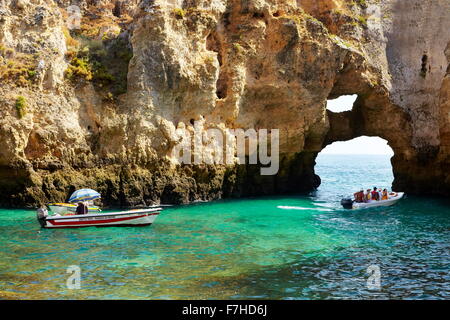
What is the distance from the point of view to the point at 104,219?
76.8 feet

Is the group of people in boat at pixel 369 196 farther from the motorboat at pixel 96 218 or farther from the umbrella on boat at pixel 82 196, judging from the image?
the umbrella on boat at pixel 82 196

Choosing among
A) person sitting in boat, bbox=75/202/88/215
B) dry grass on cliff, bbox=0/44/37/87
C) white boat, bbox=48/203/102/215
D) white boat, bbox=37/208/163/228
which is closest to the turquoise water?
white boat, bbox=37/208/163/228

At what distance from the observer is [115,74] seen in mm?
31422

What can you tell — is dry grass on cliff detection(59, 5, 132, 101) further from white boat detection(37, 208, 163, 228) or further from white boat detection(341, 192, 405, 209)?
white boat detection(341, 192, 405, 209)

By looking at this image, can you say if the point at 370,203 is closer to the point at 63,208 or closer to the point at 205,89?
the point at 205,89

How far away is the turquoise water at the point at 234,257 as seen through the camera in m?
13.9


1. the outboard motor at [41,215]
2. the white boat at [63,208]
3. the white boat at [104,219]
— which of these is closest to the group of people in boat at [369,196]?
the white boat at [104,219]

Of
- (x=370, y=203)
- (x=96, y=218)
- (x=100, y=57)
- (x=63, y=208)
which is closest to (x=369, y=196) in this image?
(x=370, y=203)

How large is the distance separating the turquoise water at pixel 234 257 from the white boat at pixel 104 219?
0.39 meters

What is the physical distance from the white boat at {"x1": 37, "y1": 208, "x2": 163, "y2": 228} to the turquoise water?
1.28ft

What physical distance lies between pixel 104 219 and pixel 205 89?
12.3 meters
